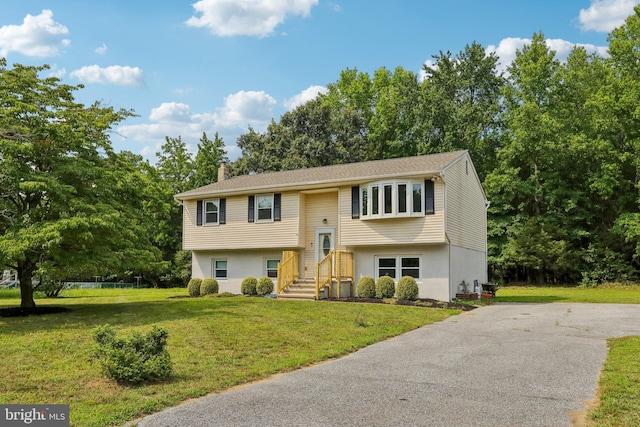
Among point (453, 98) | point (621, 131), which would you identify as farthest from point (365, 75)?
point (621, 131)

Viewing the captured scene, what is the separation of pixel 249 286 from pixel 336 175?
598cm

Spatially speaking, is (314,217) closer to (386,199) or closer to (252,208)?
(252,208)

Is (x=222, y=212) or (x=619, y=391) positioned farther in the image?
(x=222, y=212)

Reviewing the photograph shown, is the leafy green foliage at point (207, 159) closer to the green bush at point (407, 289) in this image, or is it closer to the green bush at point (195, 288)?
the green bush at point (195, 288)

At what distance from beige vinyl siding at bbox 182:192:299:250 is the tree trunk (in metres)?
9.83

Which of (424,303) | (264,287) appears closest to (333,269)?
(264,287)

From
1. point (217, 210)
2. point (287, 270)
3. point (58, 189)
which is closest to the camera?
point (58, 189)

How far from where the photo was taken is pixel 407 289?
18.8 metres

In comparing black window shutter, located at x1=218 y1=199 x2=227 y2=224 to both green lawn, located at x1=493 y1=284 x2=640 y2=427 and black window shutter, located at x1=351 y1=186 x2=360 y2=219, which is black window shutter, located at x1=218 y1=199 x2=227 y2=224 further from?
green lawn, located at x1=493 y1=284 x2=640 y2=427

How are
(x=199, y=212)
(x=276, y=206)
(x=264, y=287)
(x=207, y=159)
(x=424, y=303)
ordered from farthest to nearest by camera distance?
(x=207, y=159)
(x=199, y=212)
(x=276, y=206)
(x=264, y=287)
(x=424, y=303)

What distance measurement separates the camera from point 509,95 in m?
38.2

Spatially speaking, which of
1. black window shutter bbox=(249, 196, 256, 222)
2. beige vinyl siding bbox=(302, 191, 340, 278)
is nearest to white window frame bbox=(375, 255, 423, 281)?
beige vinyl siding bbox=(302, 191, 340, 278)

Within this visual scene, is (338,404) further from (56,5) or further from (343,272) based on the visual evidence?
(343,272)

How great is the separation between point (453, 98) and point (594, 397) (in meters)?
38.7
